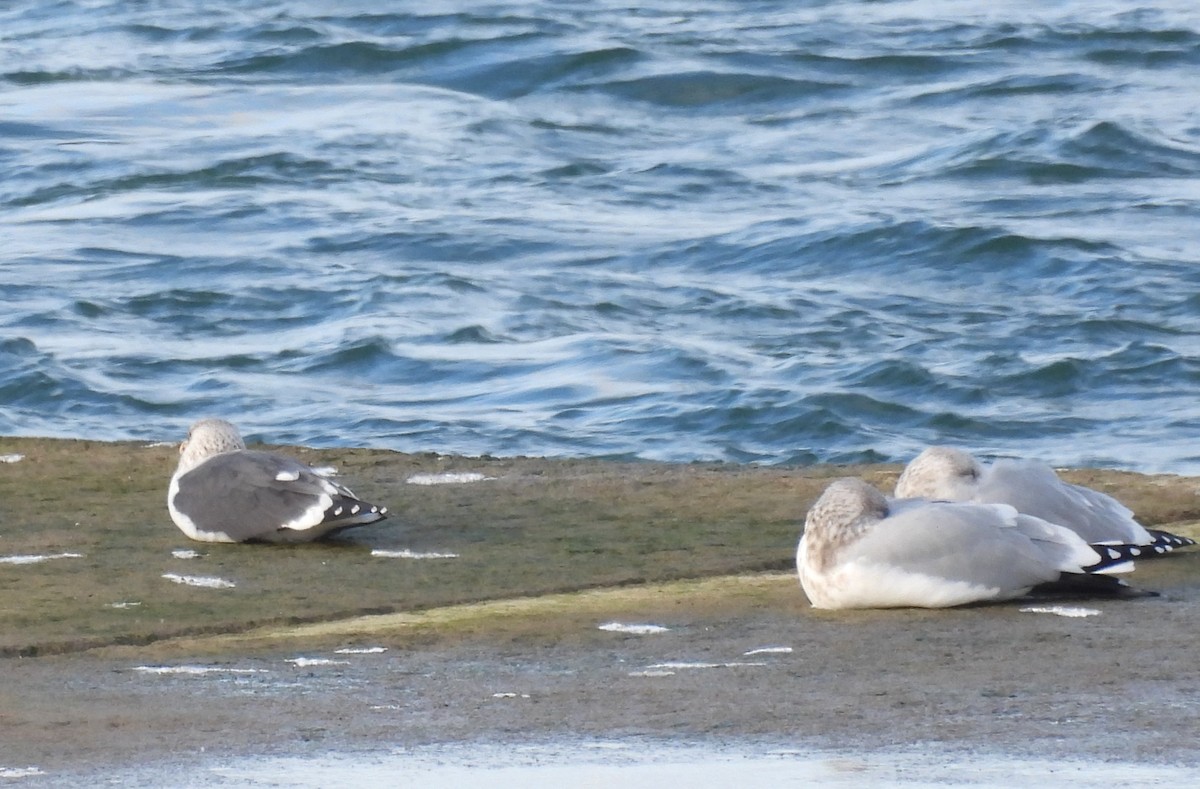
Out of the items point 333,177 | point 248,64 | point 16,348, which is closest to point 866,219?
point 333,177

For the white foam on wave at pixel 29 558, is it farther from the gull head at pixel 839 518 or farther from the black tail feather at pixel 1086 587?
the black tail feather at pixel 1086 587

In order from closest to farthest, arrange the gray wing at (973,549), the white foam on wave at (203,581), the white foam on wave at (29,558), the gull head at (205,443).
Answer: the gray wing at (973,549), the white foam on wave at (203,581), the white foam on wave at (29,558), the gull head at (205,443)

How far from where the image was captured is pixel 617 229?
687 inches

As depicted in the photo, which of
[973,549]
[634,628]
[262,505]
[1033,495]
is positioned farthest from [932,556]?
[262,505]

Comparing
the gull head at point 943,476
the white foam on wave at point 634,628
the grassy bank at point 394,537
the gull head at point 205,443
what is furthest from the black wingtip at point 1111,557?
the gull head at point 205,443

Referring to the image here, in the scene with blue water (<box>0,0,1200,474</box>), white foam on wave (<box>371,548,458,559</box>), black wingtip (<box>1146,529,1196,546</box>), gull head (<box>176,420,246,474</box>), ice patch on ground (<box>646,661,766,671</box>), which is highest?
ice patch on ground (<box>646,661,766,671</box>)

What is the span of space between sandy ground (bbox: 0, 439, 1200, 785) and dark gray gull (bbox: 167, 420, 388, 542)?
0.25 ft

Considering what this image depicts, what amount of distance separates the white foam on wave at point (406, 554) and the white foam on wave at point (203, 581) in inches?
21.0

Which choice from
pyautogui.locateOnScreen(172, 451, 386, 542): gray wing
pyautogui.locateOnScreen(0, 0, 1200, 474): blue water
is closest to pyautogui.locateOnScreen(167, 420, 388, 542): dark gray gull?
pyautogui.locateOnScreen(172, 451, 386, 542): gray wing

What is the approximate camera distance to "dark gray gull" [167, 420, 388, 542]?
634 centimetres

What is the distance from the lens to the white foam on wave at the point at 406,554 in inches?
246

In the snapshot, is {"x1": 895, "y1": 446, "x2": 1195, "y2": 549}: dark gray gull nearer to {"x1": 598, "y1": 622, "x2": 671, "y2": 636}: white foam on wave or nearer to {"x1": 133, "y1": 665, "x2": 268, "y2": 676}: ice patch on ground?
{"x1": 598, "y1": 622, "x2": 671, "y2": 636}: white foam on wave

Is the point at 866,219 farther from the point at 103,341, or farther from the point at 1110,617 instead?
the point at 1110,617

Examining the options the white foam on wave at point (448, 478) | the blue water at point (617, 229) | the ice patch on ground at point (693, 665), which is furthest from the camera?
the blue water at point (617, 229)
